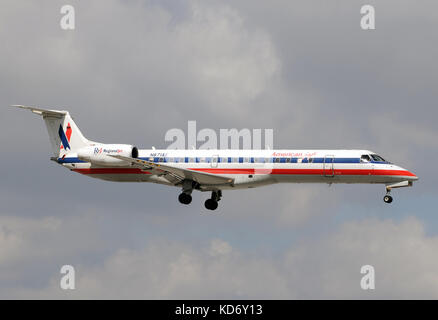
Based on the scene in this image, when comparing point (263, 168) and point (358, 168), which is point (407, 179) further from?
point (263, 168)

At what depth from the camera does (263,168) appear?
56.5m

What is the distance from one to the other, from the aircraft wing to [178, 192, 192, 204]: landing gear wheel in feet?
3.97

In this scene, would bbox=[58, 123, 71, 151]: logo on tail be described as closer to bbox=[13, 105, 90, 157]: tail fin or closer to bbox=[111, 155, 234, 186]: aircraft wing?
bbox=[13, 105, 90, 157]: tail fin

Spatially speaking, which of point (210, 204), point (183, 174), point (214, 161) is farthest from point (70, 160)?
point (214, 161)

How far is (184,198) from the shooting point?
57.9 meters

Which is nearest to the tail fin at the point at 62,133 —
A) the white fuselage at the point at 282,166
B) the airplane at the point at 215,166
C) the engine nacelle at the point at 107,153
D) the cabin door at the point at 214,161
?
the airplane at the point at 215,166

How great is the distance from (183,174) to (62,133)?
11580mm

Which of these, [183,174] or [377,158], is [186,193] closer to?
[183,174]

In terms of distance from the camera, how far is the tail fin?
62375 mm

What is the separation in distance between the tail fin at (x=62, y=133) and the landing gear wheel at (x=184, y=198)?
32.0ft

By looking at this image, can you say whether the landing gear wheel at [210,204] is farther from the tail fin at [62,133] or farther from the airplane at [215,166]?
the tail fin at [62,133]

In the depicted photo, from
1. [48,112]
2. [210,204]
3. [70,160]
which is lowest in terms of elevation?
[210,204]

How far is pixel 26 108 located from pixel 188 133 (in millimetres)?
12387

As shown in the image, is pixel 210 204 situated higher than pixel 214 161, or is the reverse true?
pixel 214 161
